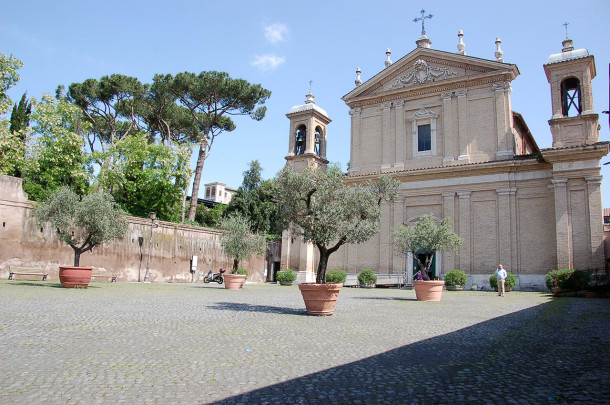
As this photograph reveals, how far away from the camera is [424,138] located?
96.3 feet

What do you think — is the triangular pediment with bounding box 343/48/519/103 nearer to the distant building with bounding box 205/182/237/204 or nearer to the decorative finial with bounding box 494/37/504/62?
the decorative finial with bounding box 494/37/504/62

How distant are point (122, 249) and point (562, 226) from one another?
2320cm

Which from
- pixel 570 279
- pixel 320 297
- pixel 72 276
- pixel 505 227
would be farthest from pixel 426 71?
pixel 72 276

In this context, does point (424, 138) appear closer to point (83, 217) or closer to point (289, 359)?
point (83, 217)

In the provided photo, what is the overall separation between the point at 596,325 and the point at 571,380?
217 inches

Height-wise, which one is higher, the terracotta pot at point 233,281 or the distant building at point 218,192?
the distant building at point 218,192

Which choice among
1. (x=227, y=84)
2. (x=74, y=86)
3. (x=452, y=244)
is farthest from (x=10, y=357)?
(x=74, y=86)

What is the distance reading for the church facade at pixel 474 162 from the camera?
23.4 metres

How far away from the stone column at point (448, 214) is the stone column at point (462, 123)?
94.5 inches

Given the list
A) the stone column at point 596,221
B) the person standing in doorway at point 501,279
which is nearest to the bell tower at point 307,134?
the person standing in doorway at point 501,279

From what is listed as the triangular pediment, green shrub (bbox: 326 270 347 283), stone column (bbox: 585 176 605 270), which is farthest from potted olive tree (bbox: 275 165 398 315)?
the triangular pediment

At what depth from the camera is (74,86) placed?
1416 inches

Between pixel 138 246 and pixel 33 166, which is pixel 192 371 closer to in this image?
pixel 138 246

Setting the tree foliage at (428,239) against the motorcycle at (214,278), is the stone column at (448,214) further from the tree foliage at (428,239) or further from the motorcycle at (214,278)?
the motorcycle at (214,278)
